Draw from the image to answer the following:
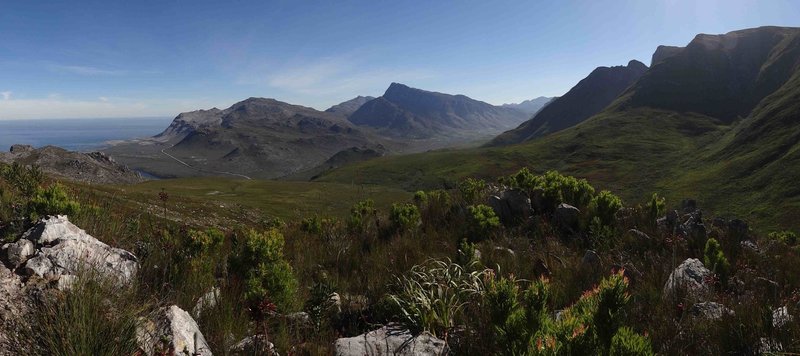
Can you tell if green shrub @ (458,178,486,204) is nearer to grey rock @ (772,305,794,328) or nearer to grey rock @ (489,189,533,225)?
grey rock @ (489,189,533,225)

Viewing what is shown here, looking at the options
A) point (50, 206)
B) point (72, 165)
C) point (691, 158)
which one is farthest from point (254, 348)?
point (72, 165)

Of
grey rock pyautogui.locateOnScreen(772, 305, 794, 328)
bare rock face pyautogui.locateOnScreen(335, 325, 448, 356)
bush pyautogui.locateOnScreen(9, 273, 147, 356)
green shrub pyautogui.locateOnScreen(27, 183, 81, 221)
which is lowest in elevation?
bare rock face pyautogui.locateOnScreen(335, 325, 448, 356)

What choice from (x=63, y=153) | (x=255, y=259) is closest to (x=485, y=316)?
(x=255, y=259)

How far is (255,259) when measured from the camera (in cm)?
729

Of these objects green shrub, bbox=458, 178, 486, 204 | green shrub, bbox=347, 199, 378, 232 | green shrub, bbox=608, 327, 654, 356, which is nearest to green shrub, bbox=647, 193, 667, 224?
green shrub, bbox=458, 178, 486, 204

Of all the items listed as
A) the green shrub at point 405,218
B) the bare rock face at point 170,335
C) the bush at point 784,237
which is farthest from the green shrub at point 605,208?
the bare rock face at point 170,335

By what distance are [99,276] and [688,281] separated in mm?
7917

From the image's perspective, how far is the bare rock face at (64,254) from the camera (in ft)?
16.7

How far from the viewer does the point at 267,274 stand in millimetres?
5789

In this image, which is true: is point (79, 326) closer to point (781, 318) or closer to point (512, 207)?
point (781, 318)

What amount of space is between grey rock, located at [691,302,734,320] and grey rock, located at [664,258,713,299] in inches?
6.4

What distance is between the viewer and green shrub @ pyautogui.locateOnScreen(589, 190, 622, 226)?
10773mm

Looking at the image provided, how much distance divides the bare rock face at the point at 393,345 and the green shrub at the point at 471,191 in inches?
356

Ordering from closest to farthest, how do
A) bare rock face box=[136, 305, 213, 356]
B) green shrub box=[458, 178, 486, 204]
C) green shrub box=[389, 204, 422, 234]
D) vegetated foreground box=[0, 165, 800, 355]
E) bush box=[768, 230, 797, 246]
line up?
vegetated foreground box=[0, 165, 800, 355]
bare rock face box=[136, 305, 213, 356]
green shrub box=[389, 204, 422, 234]
green shrub box=[458, 178, 486, 204]
bush box=[768, 230, 797, 246]
